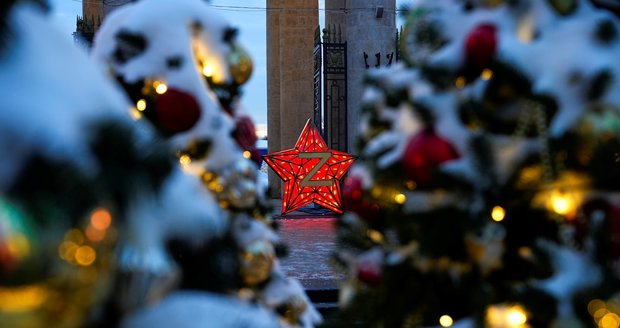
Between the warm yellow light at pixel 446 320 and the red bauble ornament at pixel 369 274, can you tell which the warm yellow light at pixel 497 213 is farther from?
the red bauble ornament at pixel 369 274

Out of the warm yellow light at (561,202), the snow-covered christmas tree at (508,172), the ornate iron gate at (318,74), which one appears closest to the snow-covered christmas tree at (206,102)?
the snow-covered christmas tree at (508,172)

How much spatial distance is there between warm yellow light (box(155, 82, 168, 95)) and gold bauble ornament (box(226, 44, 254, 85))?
0.42 meters

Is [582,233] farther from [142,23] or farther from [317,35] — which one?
[317,35]

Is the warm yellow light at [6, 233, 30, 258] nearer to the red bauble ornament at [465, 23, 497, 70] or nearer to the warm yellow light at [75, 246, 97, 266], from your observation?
the warm yellow light at [75, 246, 97, 266]

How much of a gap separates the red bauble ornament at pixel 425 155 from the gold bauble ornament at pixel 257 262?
846 millimetres

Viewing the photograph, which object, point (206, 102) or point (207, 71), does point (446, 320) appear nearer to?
point (206, 102)

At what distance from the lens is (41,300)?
0.74 m

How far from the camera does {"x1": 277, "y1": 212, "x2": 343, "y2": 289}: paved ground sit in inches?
303

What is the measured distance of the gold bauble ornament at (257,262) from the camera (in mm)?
2654

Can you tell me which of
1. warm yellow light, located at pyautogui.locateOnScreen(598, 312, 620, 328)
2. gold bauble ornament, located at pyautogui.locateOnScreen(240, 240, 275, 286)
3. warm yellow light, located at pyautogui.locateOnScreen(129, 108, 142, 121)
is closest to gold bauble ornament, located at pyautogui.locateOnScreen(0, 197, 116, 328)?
warm yellow light, located at pyautogui.locateOnScreen(129, 108, 142, 121)

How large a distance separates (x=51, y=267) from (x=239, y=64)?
219 cm

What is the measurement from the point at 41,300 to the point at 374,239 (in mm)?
1795

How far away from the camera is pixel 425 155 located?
77.7 inches

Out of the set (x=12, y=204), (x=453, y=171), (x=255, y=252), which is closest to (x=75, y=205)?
(x=12, y=204)
